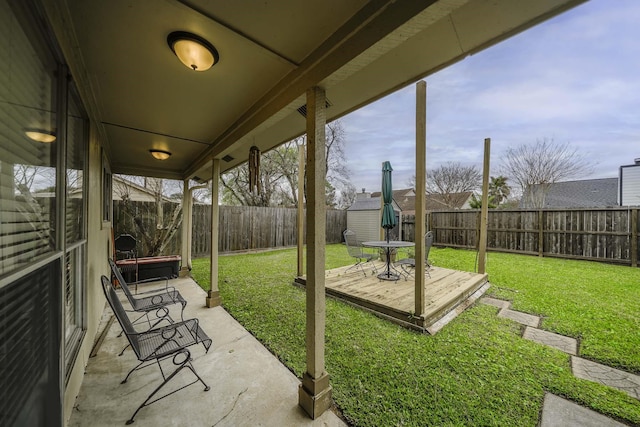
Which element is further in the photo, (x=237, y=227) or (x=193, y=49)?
Result: (x=237, y=227)

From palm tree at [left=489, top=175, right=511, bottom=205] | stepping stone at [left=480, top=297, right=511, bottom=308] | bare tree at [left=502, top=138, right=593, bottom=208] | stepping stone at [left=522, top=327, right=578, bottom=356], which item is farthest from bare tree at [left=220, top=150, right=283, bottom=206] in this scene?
palm tree at [left=489, top=175, right=511, bottom=205]

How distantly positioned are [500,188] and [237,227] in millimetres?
18547

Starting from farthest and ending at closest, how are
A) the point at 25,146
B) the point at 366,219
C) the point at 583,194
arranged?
the point at 583,194 < the point at 366,219 < the point at 25,146

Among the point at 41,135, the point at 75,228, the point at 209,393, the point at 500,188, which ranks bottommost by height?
the point at 209,393

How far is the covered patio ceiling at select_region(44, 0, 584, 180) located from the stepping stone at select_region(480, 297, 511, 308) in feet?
12.3

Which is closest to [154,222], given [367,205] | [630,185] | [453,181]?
[367,205]

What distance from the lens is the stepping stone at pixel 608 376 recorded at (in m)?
1.92

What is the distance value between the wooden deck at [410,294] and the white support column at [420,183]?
248mm

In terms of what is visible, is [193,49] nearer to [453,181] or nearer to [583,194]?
[453,181]

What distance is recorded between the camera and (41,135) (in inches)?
46.9

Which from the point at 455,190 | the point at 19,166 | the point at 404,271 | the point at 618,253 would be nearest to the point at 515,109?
the point at 618,253

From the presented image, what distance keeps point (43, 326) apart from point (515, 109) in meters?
13.1

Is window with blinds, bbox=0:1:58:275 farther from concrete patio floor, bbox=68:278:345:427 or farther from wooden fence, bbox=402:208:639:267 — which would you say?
wooden fence, bbox=402:208:639:267

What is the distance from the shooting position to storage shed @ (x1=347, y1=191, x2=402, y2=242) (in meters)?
10.8
